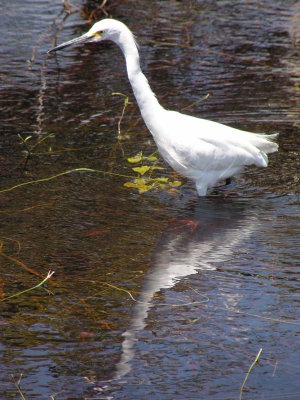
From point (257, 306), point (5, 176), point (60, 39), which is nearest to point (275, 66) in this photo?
→ point (60, 39)

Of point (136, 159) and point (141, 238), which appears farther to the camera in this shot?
point (136, 159)

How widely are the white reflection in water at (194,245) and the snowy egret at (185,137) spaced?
24 cm

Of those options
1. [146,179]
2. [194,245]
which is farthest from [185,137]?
[194,245]

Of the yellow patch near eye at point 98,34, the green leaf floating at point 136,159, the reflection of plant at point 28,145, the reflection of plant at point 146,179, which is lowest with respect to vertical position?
the reflection of plant at point 146,179

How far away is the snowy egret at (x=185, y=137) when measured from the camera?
5.10 meters

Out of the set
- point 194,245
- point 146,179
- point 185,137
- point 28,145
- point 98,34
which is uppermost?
point 98,34

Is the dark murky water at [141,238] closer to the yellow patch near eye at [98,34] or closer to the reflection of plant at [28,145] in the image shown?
the reflection of plant at [28,145]

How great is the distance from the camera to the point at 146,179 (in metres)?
5.51

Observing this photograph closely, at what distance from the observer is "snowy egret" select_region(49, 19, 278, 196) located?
5098 mm

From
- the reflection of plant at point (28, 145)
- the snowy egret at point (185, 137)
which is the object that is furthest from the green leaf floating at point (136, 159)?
the reflection of plant at point (28, 145)

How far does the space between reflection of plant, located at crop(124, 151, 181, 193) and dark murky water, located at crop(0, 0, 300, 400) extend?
0.08 metres

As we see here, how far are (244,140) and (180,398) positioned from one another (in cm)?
252

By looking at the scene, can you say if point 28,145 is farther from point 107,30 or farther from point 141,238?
point 141,238

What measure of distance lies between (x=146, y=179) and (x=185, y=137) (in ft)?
1.72
